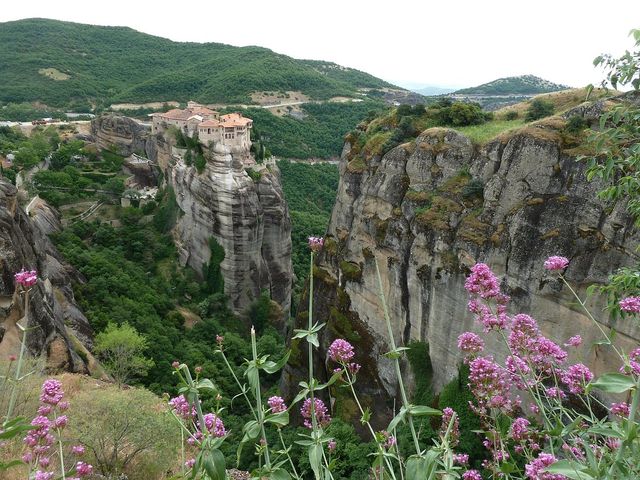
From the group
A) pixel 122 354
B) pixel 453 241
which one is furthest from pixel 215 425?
pixel 122 354

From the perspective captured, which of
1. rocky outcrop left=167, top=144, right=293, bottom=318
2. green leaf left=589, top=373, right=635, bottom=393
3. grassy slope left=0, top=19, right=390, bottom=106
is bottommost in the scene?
rocky outcrop left=167, top=144, right=293, bottom=318

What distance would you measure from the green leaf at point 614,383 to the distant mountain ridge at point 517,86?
422 ft

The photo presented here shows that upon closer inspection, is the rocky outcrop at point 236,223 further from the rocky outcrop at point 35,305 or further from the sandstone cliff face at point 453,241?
the sandstone cliff face at point 453,241

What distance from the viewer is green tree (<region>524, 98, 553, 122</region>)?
17.3m

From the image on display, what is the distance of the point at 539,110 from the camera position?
17.4 m

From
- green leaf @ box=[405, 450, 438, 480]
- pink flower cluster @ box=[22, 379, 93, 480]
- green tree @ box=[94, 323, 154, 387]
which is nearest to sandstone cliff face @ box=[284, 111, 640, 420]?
green tree @ box=[94, 323, 154, 387]

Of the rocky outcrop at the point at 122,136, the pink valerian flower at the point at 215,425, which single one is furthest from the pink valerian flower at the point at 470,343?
the rocky outcrop at the point at 122,136

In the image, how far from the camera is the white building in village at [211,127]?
39594 mm

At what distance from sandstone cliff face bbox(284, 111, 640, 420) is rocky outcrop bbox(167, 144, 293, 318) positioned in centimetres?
1579

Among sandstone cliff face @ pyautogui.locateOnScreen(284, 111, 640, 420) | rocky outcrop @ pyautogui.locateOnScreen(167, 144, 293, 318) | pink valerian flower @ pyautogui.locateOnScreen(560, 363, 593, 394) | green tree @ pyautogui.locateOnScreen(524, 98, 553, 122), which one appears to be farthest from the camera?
rocky outcrop @ pyautogui.locateOnScreen(167, 144, 293, 318)

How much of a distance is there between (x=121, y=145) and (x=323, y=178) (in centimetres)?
2849

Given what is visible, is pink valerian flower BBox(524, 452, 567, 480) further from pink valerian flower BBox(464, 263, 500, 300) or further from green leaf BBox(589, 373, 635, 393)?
pink valerian flower BBox(464, 263, 500, 300)

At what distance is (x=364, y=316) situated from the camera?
809 inches

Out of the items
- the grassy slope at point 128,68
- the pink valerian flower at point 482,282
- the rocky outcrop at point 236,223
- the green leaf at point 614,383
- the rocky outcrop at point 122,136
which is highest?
the grassy slope at point 128,68
